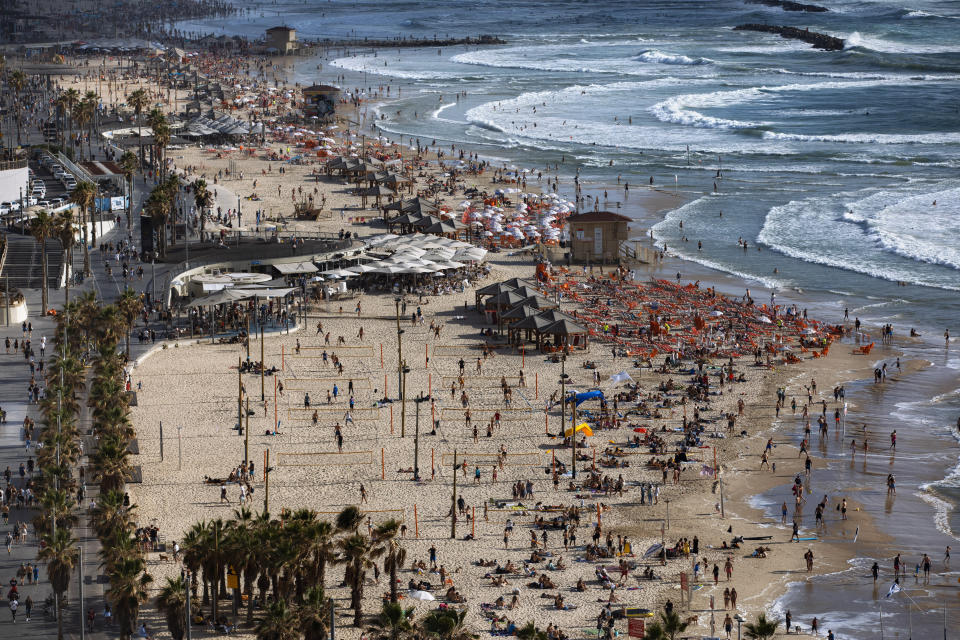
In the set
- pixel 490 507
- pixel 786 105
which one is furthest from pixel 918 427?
pixel 786 105

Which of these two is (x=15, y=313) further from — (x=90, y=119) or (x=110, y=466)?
(x=90, y=119)

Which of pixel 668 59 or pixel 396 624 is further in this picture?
pixel 668 59

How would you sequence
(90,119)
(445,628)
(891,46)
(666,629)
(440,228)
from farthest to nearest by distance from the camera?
(891,46)
(90,119)
(440,228)
(666,629)
(445,628)

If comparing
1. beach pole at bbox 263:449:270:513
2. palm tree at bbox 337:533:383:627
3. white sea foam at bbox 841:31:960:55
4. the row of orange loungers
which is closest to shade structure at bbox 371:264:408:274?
the row of orange loungers

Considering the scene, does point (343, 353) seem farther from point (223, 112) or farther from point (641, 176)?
point (223, 112)

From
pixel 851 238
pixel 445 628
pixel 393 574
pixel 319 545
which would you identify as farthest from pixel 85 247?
pixel 851 238

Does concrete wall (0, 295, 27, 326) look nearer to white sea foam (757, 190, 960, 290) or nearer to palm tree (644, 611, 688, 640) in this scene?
palm tree (644, 611, 688, 640)

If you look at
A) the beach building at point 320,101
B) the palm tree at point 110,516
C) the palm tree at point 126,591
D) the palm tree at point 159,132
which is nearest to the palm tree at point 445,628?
the palm tree at point 126,591
